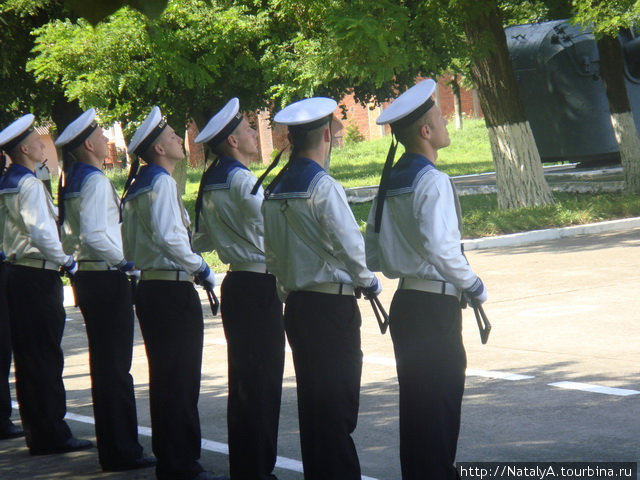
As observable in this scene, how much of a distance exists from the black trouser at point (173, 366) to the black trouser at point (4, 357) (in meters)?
1.87

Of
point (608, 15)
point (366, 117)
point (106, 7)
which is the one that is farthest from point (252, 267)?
point (366, 117)

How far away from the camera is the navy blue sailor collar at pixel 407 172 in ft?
14.9

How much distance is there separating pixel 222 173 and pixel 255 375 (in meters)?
1.04

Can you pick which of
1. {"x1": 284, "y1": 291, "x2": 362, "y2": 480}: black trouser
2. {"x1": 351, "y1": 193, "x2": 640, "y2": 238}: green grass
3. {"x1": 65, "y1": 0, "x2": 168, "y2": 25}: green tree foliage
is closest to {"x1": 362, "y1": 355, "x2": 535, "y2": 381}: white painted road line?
{"x1": 284, "y1": 291, "x2": 362, "y2": 480}: black trouser

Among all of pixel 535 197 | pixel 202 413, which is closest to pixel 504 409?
pixel 202 413

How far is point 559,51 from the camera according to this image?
22.3 m

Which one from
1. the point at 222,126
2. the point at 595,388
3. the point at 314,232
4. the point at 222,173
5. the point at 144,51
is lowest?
the point at 595,388

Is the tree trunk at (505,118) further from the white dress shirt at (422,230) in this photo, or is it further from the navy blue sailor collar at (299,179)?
the white dress shirt at (422,230)

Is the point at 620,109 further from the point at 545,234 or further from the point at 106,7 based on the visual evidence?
the point at 106,7

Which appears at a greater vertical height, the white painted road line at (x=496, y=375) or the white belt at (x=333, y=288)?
the white belt at (x=333, y=288)

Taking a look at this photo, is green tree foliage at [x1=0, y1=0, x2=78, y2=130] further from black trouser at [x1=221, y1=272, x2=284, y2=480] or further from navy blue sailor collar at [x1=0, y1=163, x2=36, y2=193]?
black trouser at [x1=221, y1=272, x2=284, y2=480]

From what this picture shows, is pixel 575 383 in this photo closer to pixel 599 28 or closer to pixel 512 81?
pixel 599 28

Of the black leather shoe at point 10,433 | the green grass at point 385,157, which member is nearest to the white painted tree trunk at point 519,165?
the black leather shoe at point 10,433

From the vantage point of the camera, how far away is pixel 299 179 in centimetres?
482
